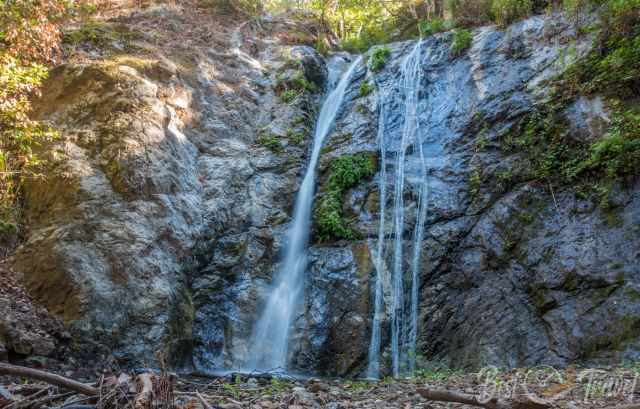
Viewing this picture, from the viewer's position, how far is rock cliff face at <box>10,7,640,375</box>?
20.6ft

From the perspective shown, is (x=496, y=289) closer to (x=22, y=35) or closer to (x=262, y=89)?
(x=262, y=89)

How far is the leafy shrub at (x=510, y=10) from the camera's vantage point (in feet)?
33.7

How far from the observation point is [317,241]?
866 cm

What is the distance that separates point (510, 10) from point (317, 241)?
7534 mm

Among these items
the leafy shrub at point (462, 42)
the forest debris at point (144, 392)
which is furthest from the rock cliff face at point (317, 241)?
the forest debris at point (144, 392)

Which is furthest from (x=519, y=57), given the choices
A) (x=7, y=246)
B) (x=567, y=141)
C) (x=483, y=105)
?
(x=7, y=246)

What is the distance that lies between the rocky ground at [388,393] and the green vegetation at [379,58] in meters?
9.13

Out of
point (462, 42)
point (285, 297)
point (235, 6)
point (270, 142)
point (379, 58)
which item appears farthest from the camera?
point (235, 6)

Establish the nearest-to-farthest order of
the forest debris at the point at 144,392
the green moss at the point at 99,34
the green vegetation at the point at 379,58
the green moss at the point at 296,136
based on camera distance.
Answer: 1. the forest debris at the point at 144,392
2. the green moss at the point at 99,34
3. the green moss at the point at 296,136
4. the green vegetation at the point at 379,58

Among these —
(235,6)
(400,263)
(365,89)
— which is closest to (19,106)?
(400,263)

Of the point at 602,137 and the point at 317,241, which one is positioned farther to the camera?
the point at 317,241

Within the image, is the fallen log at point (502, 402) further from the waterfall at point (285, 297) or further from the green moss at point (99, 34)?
the green moss at point (99, 34)

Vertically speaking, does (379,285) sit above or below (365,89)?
below

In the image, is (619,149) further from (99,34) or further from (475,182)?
(99,34)
